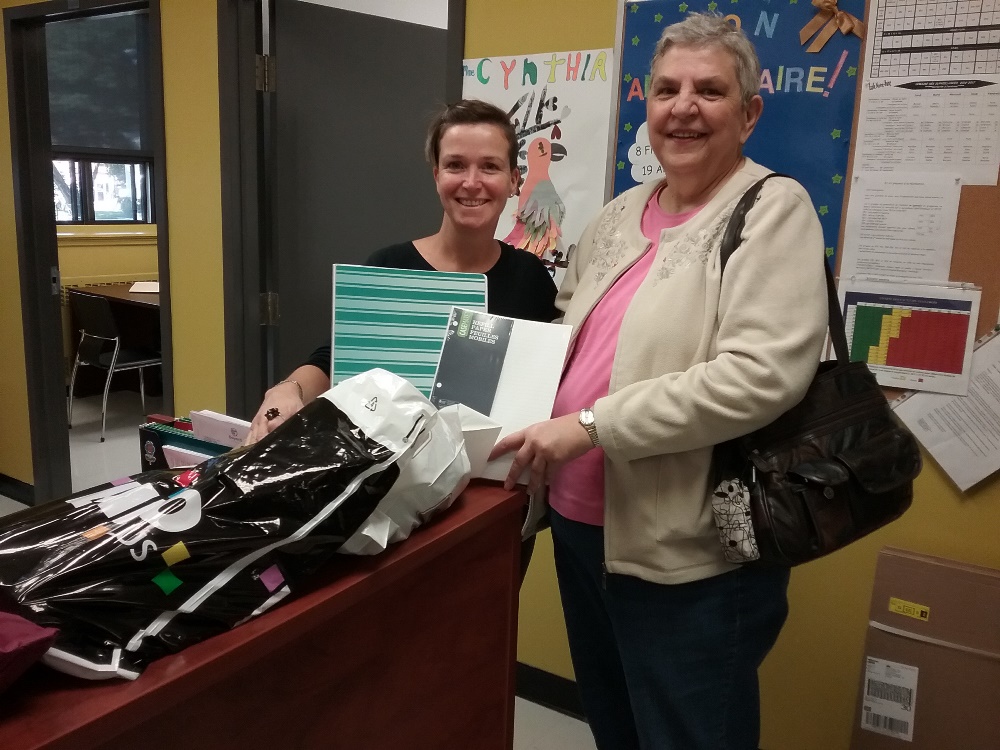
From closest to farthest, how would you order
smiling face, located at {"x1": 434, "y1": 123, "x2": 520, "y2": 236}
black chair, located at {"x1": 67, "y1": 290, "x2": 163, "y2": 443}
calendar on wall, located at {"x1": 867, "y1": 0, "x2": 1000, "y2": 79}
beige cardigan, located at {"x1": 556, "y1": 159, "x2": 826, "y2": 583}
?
beige cardigan, located at {"x1": 556, "y1": 159, "x2": 826, "y2": 583}
smiling face, located at {"x1": 434, "y1": 123, "x2": 520, "y2": 236}
calendar on wall, located at {"x1": 867, "y1": 0, "x2": 1000, "y2": 79}
black chair, located at {"x1": 67, "y1": 290, "x2": 163, "y2": 443}

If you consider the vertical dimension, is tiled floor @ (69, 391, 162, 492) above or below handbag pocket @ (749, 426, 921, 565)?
below

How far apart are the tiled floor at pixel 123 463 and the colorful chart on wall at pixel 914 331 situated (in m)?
1.20

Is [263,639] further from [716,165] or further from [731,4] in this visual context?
[731,4]

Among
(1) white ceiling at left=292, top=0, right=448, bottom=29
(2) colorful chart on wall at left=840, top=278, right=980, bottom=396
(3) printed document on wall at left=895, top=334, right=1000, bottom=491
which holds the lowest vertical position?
(3) printed document on wall at left=895, top=334, right=1000, bottom=491

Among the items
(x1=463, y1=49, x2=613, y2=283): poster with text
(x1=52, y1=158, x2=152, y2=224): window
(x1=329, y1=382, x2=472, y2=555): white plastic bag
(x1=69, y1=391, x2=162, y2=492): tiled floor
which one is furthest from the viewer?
(x1=52, y1=158, x2=152, y2=224): window

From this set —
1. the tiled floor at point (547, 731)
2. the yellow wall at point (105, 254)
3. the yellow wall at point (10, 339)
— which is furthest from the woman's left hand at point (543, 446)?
the yellow wall at point (105, 254)

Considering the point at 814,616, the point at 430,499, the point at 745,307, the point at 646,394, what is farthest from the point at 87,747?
the point at 814,616

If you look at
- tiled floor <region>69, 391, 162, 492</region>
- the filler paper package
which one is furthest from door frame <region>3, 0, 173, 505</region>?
the filler paper package

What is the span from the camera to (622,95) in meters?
1.91

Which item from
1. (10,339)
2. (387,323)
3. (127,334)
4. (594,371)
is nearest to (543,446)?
(594,371)

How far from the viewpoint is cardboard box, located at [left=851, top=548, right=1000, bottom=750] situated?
1.61 m

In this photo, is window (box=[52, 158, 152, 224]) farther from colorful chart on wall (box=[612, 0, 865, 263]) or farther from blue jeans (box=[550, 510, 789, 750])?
blue jeans (box=[550, 510, 789, 750])

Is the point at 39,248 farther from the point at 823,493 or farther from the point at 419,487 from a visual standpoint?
the point at 823,493

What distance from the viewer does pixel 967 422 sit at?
164cm
